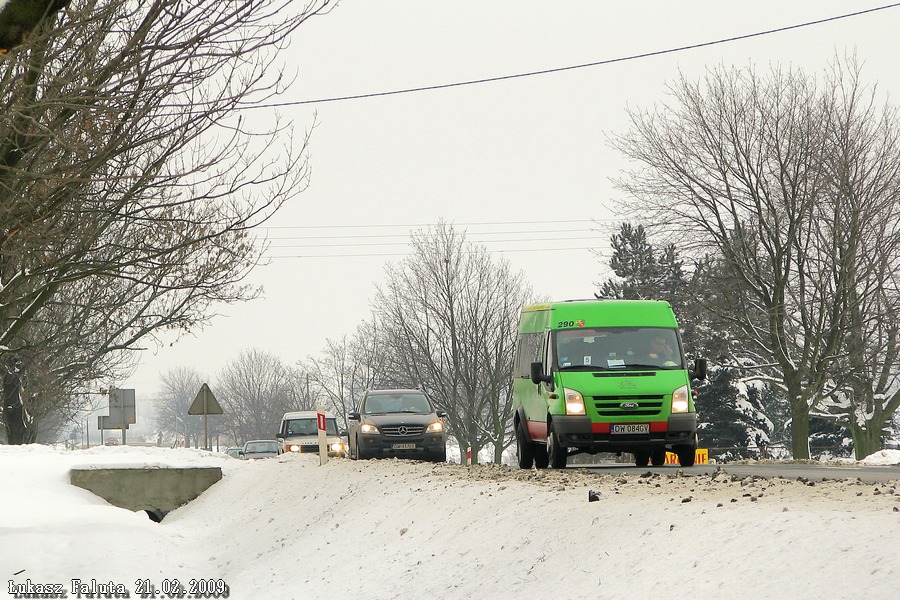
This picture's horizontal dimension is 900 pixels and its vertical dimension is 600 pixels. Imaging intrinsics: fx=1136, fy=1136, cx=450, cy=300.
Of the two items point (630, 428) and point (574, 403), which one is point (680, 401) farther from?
point (574, 403)

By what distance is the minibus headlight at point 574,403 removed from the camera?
16516 mm

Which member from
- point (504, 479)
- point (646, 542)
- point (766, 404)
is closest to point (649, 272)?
point (766, 404)

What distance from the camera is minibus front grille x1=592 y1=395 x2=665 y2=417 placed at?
54.4 ft

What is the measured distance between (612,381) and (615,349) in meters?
0.64

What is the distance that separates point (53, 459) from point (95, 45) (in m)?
14.3

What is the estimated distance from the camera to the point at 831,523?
7559mm

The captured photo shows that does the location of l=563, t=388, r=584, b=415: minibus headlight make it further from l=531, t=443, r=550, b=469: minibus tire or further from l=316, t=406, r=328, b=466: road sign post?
l=316, t=406, r=328, b=466: road sign post

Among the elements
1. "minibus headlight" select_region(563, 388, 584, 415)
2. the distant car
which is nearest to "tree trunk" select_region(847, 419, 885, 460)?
the distant car

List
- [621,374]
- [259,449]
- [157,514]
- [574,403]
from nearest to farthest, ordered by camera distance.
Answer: [574,403], [621,374], [157,514], [259,449]

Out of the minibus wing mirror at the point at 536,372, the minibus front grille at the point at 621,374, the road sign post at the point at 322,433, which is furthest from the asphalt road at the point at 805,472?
the road sign post at the point at 322,433

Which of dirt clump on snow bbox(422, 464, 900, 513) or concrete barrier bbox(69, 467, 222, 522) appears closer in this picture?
dirt clump on snow bbox(422, 464, 900, 513)

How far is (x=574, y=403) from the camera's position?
1653 centimetres

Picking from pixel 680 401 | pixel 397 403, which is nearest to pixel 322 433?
pixel 397 403

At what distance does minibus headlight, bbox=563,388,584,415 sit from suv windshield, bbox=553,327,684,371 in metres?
0.51
